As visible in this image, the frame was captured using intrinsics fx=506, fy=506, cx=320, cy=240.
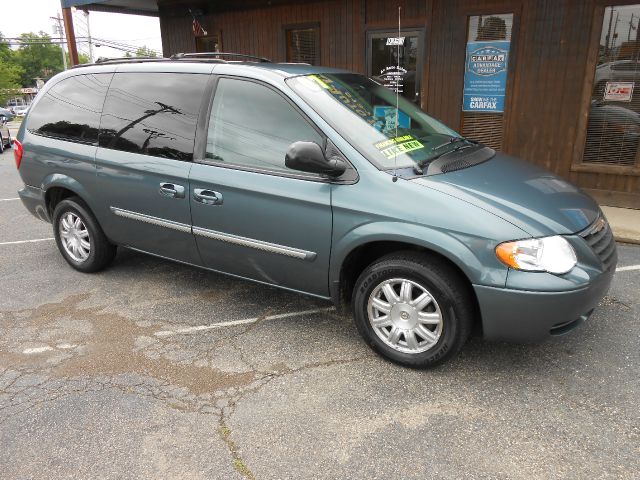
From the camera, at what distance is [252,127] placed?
3.41 meters

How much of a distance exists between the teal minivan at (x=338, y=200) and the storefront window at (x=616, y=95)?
4.00m

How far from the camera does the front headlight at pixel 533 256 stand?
8.61ft

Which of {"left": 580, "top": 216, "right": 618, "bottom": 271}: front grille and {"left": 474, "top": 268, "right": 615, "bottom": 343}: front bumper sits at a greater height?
{"left": 580, "top": 216, "right": 618, "bottom": 271}: front grille

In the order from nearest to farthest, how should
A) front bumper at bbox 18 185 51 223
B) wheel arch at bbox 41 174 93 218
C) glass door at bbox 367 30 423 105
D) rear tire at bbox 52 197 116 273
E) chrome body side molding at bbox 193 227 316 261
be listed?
chrome body side molding at bbox 193 227 316 261 → wheel arch at bbox 41 174 93 218 → rear tire at bbox 52 197 116 273 → front bumper at bbox 18 185 51 223 → glass door at bbox 367 30 423 105

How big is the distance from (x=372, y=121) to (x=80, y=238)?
2920mm

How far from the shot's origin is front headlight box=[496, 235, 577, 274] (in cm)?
262

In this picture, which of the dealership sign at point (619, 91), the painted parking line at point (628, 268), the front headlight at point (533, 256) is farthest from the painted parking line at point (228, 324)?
the dealership sign at point (619, 91)

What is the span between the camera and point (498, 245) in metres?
2.64

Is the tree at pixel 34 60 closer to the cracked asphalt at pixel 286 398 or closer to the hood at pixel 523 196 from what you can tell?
the cracked asphalt at pixel 286 398

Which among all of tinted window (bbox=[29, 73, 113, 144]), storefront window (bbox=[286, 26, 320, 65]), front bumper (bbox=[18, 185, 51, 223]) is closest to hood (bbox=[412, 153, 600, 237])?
tinted window (bbox=[29, 73, 113, 144])

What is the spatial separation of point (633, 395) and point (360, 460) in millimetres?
1617

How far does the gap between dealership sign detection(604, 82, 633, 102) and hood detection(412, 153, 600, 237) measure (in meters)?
4.22

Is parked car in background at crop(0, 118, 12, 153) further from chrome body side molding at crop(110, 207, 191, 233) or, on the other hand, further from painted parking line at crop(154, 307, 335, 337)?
painted parking line at crop(154, 307, 335, 337)

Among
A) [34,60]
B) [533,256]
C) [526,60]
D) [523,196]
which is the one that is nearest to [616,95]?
[526,60]
